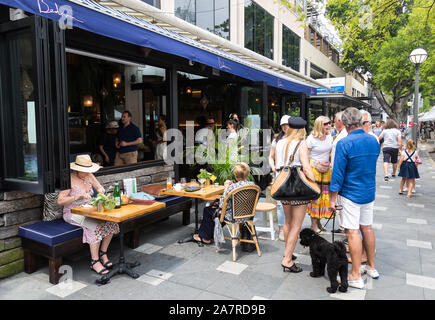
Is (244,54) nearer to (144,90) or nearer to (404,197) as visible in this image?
(144,90)

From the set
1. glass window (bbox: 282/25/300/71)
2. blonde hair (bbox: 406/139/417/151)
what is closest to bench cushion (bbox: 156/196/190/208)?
blonde hair (bbox: 406/139/417/151)

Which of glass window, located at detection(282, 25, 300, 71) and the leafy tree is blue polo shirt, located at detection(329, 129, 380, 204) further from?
glass window, located at detection(282, 25, 300, 71)

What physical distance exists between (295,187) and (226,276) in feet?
4.30

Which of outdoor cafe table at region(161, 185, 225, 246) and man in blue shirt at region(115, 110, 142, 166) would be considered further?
man in blue shirt at region(115, 110, 142, 166)

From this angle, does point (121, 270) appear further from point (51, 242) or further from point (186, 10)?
point (186, 10)

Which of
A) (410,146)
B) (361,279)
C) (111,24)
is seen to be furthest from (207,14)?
(361,279)

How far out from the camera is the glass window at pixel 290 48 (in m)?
18.2

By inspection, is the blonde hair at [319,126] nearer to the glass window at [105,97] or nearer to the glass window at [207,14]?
the glass window at [105,97]

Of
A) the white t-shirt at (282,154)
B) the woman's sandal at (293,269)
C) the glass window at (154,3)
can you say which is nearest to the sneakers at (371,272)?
the woman's sandal at (293,269)

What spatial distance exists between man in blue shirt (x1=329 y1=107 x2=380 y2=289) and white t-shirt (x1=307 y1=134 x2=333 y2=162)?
1082 millimetres

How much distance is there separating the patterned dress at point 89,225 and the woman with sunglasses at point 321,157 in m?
2.80

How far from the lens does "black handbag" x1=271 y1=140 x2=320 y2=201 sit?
3.73 m
